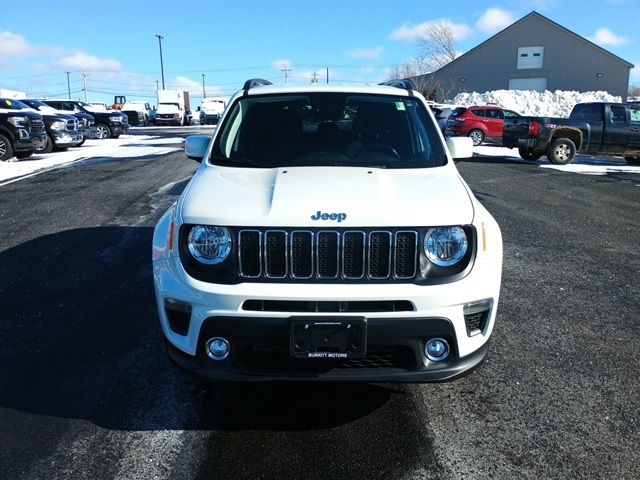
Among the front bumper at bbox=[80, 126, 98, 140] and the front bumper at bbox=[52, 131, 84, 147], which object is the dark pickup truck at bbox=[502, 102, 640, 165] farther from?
the front bumper at bbox=[80, 126, 98, 140]

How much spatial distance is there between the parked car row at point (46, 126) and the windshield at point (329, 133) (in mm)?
13483

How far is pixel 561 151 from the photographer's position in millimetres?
16906

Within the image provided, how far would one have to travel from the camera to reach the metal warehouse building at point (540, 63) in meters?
54.4

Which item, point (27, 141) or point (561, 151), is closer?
point (27, 141)

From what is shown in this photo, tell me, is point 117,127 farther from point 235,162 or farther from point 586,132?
point 235,162

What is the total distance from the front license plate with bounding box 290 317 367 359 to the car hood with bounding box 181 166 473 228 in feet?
1.58

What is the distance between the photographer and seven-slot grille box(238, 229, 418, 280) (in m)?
2.86

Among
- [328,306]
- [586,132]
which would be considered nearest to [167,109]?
[586,132]

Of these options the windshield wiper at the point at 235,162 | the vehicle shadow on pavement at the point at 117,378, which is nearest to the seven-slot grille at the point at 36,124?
the vehicle shadow on pavement at the point at 117,378

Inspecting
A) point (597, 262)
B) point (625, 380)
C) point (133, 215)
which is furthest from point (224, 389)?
point (133, 215)

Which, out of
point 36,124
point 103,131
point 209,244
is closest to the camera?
point 209,244

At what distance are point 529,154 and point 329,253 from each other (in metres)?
16.9

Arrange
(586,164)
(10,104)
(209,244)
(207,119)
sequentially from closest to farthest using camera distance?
(209,244) → (10,104) → (586,164) → (207,119)

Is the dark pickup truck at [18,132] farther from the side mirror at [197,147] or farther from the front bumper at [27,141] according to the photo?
the side mirror at [197,147]
